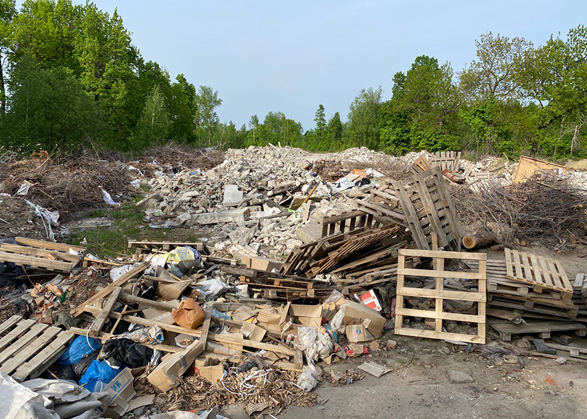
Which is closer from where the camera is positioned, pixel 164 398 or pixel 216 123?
pixel 164 398

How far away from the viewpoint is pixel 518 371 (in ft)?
14.8

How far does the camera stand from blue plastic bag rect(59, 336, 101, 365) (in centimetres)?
450

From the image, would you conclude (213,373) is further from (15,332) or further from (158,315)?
(15,332)

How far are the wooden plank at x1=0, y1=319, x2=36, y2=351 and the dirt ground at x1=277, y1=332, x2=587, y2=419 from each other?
3302 millimetres

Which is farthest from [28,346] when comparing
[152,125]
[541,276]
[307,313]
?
[152,125]

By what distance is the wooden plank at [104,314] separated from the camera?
462 cm

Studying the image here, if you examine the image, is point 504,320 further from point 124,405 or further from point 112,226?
point 112,226

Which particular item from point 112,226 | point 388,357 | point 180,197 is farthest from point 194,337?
point 180,197

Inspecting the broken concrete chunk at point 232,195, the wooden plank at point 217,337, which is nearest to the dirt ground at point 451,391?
the wooden plank at point 217,337

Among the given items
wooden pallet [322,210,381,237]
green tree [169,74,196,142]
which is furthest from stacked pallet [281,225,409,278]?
green tree [169,74,196,142]

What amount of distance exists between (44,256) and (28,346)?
227 centimetres

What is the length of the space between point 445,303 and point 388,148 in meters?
31.9

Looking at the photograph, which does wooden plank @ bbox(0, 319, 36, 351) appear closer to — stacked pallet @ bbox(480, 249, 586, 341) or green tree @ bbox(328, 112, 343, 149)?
stacked pallet @ bbox(480, 249, 586, 341)

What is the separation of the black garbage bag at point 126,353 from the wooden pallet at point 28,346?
0.55 metres
